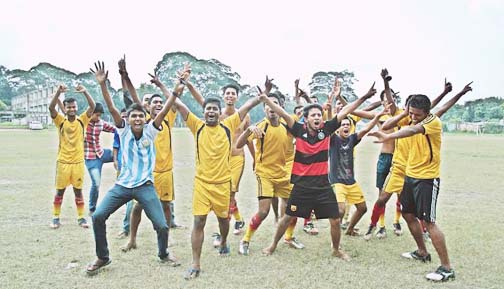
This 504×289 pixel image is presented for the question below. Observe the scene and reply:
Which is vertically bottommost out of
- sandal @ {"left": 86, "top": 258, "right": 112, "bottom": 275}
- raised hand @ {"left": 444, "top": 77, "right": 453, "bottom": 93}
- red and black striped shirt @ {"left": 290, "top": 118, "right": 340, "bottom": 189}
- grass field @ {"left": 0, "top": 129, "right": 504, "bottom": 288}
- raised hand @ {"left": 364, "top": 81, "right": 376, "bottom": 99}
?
grass field @ {"left": 0, "top": 129, "right": 504, "bottom": 288}

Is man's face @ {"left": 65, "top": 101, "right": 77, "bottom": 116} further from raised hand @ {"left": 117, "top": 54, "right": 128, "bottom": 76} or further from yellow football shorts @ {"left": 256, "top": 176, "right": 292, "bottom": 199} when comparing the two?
yellow football shorts @ {"left": 256, "top": 176, "right": 292, "bottom": 199}

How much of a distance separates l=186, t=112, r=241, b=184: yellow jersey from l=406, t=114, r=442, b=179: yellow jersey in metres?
2.44

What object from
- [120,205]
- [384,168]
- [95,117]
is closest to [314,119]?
[384,168]

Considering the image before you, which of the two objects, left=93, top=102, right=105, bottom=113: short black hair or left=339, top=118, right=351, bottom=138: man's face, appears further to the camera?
left=93, top=102, right=105, bottom=113: short black hair

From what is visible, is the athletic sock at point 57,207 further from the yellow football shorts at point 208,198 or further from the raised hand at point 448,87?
the raised hand at point 448,87

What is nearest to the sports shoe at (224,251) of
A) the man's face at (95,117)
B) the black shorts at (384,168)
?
the black shorts at (384,168)

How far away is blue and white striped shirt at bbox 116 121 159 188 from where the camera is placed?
5.85 meters

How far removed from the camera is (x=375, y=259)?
6.30 meters

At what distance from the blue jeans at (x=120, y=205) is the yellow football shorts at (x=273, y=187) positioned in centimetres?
168

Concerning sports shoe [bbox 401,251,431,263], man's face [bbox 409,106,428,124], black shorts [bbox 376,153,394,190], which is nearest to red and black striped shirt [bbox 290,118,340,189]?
man's face [bbox 409,106,428,124]

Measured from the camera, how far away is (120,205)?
5.79m

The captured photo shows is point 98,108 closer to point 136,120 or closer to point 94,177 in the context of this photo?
point 94,177

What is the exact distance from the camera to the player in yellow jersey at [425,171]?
5496 millimetres

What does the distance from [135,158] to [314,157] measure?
2402 mm
